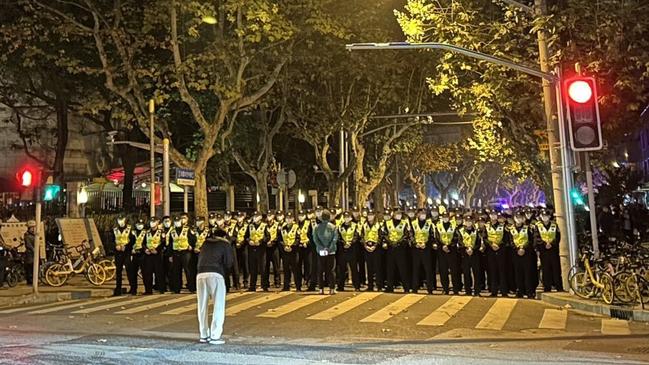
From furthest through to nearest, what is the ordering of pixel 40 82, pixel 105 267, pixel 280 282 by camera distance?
1. pixel 40 82
2. pixel 105 267
3. pixel 280 282

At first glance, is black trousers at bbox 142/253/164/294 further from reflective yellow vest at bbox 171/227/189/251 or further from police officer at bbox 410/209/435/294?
police officer at bbox 410/209/435/294

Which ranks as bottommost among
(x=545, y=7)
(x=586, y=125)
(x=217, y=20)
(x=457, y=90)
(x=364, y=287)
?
(x=364, y=287)

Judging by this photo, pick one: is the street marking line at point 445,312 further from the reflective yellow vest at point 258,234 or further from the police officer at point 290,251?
the reflective yellow vest at point 258,234

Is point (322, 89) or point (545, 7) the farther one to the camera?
point (322, 89)

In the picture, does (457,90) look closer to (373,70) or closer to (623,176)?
(373,70)

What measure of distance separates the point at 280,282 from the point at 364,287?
266 cm

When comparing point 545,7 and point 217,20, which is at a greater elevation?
point 217,20

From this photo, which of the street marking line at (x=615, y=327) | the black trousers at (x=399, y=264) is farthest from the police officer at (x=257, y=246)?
the street marking line at (x=615, y=327)

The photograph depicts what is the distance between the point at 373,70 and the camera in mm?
24578

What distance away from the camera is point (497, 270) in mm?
15602

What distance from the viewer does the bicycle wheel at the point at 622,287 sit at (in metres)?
13.0

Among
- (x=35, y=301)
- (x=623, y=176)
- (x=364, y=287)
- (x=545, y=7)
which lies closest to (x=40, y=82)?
(x=35, y=301)

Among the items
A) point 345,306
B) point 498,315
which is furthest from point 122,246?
point 498,315

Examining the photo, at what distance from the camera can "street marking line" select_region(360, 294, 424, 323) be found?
12.1 meters
